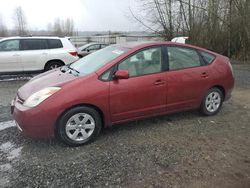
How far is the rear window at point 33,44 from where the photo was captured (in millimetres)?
9906

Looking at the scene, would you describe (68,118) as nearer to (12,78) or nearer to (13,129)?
(13,129)

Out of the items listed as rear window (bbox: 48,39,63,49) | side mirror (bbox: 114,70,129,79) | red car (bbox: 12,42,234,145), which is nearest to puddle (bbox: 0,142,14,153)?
red car (bbox: 12,42,234,145)

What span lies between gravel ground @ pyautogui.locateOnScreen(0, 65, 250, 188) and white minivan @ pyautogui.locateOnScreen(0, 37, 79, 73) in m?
5.01

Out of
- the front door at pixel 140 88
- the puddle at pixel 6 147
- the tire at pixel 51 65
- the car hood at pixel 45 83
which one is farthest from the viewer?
the tire at pixel 51 65

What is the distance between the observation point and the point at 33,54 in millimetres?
9898

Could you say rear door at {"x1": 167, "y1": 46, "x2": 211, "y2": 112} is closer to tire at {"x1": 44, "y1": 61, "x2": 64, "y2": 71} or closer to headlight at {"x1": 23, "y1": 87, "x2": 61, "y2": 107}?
headlight at {"x1": 23, "y1": 87, "x2": 61, "y2": 107}

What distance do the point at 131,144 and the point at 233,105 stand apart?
3164 mm

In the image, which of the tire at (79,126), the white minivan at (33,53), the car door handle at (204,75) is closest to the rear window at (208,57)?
the car door handle at (204,75)

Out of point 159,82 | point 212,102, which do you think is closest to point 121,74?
point 159,82

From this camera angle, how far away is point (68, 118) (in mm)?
4051

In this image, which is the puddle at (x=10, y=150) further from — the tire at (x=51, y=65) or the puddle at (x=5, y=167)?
the tire at (x=51, y=65)

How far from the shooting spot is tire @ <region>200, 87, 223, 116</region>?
5371 mm

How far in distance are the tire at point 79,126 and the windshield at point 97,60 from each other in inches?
27.6

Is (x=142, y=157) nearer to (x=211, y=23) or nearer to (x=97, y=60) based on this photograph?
(x=97, y=60)
